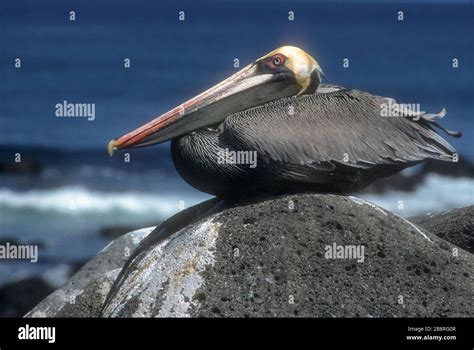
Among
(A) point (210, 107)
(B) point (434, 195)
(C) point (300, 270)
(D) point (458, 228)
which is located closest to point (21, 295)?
(B) point (434, 195)

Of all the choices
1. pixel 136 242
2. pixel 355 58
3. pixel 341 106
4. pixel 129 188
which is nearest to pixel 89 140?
pixel 129 188

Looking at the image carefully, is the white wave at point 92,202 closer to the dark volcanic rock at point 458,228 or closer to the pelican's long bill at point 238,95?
the dark volcanic rock at point 458,228

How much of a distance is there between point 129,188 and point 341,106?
726 inches

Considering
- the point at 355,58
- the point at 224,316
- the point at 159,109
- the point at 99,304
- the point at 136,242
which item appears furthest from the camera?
the point at 355,58

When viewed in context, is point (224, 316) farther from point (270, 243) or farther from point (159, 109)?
point (159, 109)

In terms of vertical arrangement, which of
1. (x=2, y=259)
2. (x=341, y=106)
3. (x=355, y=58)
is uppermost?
(x=355, y=58)

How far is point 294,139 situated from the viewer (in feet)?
31.2

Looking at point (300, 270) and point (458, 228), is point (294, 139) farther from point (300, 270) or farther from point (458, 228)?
point (458, 228)

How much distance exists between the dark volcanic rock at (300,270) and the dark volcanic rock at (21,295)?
927 centimetres

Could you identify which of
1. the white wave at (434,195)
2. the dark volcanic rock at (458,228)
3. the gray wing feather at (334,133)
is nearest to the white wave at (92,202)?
the white wave at (434,195)

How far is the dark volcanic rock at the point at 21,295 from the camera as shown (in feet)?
61.3

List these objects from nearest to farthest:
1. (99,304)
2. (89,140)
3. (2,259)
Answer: (99,304), (2,259), (89,140)

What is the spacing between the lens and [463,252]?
9.76 metres

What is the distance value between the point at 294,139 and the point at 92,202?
1787 cm
